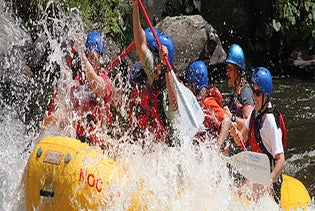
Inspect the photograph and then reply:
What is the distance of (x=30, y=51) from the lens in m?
9.64

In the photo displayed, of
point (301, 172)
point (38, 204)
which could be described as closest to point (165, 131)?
point (38, 204)

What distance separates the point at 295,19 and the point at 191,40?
237 cm

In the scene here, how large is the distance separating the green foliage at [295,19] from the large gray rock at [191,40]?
160cm

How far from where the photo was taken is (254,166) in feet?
15.0

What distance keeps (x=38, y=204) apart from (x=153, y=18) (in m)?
7.26

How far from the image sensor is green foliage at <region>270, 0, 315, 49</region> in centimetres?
1156

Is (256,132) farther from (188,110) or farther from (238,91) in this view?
(238,91)

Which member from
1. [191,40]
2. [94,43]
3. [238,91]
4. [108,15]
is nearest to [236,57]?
[238,91]

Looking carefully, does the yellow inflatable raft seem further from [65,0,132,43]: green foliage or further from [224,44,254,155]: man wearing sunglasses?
[65,0,132,43]: green foliage

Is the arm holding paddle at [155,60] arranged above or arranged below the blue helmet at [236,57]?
above

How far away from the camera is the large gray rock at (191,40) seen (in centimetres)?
1026

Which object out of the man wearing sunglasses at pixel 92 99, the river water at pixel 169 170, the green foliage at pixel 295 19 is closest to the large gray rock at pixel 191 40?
the green foliage at pixel 295 19

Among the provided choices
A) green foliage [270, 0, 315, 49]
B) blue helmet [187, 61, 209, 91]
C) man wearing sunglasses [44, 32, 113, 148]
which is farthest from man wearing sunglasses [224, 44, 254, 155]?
green foliage [270, 0, 315, 49]

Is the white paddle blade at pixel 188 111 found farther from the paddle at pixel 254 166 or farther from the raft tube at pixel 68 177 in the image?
the raft tube at pixel 68 177
